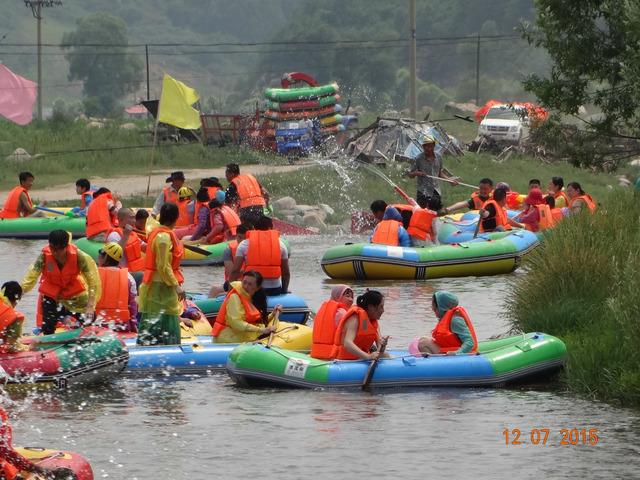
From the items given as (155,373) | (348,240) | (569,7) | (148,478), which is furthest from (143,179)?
(148,478)

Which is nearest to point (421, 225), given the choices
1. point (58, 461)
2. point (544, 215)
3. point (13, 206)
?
point (544, 215)

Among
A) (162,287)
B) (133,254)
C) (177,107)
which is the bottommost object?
(162,287)

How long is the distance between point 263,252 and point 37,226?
36.2 ft

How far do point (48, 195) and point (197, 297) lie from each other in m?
18.5

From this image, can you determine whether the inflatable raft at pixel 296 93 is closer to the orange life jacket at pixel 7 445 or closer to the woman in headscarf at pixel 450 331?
the woman in headscarf at pixel 450 331

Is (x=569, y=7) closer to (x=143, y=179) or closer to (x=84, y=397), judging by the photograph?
(x=84, y=397)

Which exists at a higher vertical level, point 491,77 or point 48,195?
point 491,77

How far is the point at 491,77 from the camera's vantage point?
339 feet

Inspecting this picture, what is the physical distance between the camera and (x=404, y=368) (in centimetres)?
1294

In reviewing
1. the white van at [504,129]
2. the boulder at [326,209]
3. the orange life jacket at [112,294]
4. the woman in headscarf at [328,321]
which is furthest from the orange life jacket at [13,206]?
the white van at [504,129]

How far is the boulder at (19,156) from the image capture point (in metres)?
41.2

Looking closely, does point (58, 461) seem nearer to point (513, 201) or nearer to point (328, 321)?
point (328, 321)

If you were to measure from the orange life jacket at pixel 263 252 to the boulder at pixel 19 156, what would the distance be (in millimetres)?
26512

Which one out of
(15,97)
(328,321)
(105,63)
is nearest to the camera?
(328,321)
